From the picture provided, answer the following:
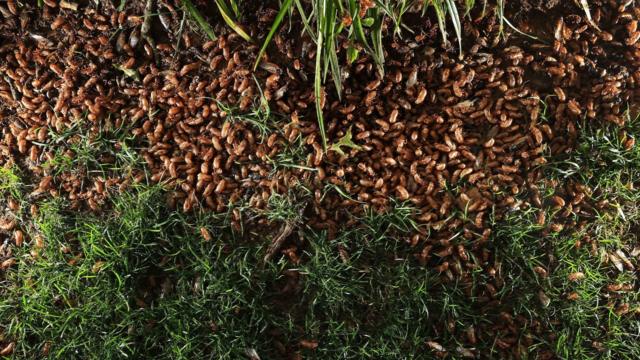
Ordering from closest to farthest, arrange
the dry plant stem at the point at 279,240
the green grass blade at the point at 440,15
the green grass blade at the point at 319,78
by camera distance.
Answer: the green grass blade at the point at 319,78, the green grass blade at the point at 440,15, the dry plant stem at the point at 279,240

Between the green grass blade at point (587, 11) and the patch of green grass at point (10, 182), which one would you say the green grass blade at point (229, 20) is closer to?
the patch of green grass at point (10, 182)

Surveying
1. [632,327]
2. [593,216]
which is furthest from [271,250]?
[632,327]

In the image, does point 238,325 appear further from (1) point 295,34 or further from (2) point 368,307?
(1) point 295,34

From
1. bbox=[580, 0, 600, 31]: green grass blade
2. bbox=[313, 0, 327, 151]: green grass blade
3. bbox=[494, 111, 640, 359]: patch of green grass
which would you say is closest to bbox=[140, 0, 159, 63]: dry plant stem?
bbox=[313, 0, 327, 151]: green grass blade

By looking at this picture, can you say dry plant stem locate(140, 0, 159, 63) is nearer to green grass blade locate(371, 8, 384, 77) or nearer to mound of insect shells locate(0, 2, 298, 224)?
mound of insect shells locate(0, 2, 298, 224)

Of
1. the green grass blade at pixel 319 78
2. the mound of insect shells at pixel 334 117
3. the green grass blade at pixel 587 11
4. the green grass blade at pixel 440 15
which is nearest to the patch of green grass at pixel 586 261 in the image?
the mound of insect shells at pixel 334 117
